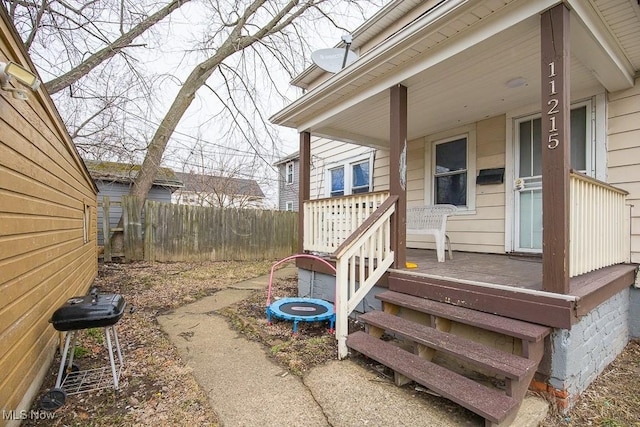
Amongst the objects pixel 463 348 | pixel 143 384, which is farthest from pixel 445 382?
pixel 143 384

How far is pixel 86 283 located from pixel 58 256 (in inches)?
91.0

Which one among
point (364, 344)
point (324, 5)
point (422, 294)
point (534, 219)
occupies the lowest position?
point (364, 344)

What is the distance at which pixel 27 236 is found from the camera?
221 cm

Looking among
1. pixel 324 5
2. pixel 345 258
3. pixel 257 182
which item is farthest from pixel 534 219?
pixel 257 182

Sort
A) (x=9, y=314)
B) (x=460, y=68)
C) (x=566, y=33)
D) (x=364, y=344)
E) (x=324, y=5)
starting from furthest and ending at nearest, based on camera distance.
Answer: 1. (x=324, y=5)
2. (x=460, y=68)
3. (x=364, y=344)
4. (x=566, y=33)
5. (x=9, y=314)

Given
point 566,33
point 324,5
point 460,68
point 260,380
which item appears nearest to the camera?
point 566,33

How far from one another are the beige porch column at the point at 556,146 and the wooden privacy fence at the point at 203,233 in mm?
8077

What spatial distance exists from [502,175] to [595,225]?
6.33 ft

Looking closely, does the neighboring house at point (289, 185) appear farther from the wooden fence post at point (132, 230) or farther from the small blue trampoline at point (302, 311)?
the small blue trampoline at point (302, 311)

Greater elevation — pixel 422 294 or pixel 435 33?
pixel 435 33

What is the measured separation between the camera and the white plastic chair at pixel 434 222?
4.16 m

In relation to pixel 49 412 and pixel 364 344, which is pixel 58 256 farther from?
pixel 364 344

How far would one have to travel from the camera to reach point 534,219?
433cm

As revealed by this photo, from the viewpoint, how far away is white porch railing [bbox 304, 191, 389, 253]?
3.81 meters
